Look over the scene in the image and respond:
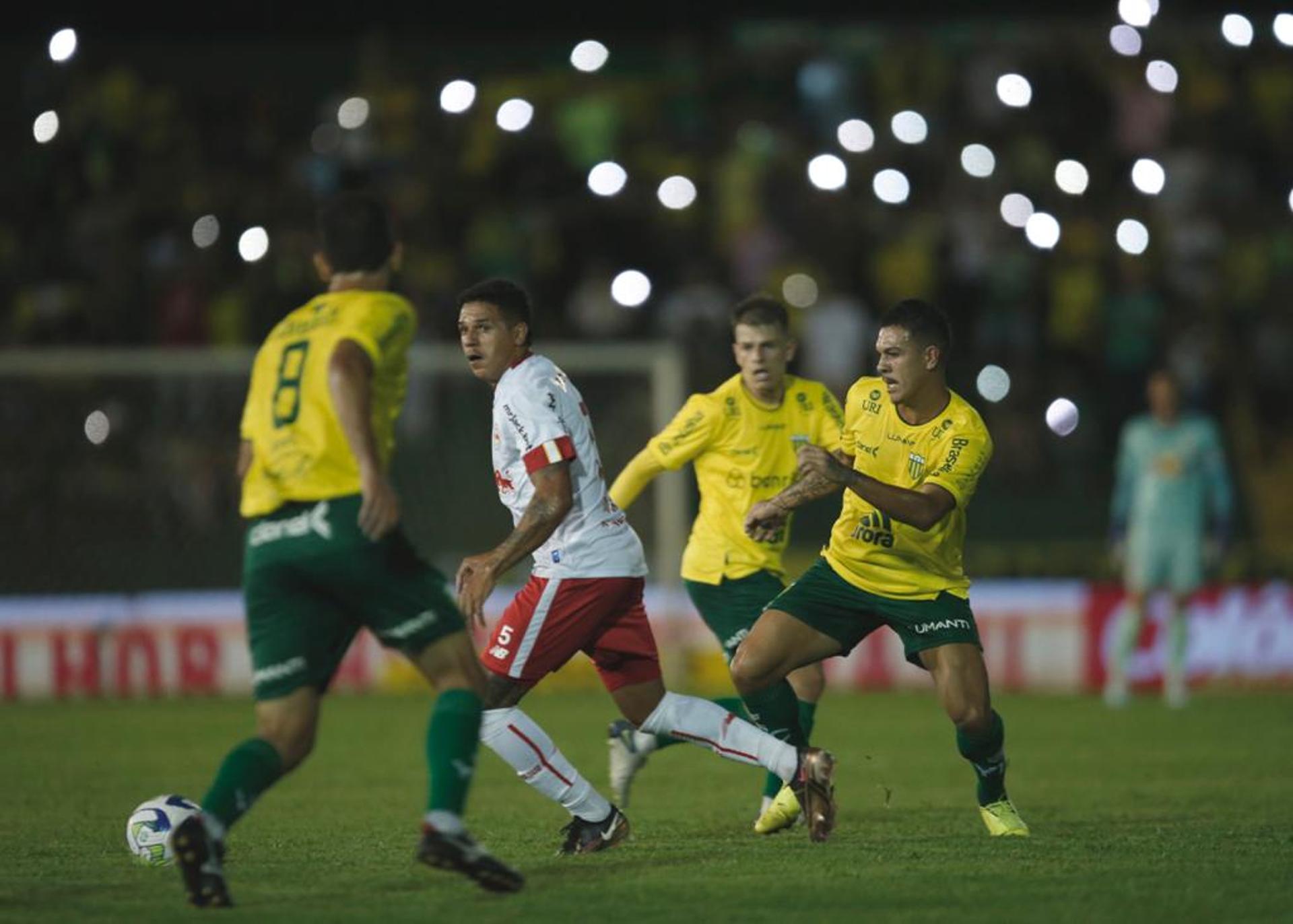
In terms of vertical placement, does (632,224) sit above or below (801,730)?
above

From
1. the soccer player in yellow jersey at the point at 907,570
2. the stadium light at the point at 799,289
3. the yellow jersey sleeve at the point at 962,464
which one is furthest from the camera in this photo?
the stadium light at the point at 799,289

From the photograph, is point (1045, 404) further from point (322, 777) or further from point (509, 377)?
point (509, 377)

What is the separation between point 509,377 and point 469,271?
1216cm

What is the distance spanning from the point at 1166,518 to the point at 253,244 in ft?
28.6

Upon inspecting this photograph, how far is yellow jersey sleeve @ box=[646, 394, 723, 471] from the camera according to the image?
31.9ft

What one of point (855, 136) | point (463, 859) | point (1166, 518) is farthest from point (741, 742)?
point (855, 136)

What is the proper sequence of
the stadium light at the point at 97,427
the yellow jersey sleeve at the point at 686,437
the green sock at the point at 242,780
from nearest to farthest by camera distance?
the green sock at the point at 242,780 → the yellow jersey sleeve at the point at 686,437 → the stadium light at the point at 97,427

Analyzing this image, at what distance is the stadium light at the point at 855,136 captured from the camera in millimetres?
21594

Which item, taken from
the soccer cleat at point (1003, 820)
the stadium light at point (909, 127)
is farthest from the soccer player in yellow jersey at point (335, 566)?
the stadium light at point (909, 127)

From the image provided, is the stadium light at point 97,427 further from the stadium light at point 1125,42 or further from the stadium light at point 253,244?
the stadium light at point 1125,42

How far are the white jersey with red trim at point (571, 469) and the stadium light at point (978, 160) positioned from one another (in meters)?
13.8

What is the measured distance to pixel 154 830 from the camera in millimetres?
7992

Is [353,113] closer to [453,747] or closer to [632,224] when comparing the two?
[632,224]

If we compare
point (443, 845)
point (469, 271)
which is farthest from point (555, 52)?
point (443, 845)
